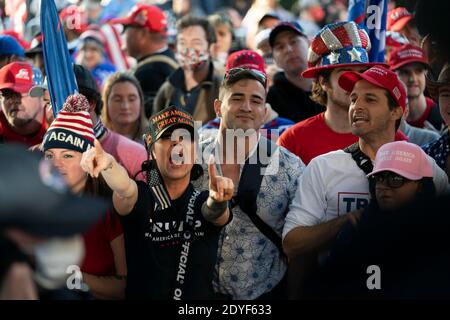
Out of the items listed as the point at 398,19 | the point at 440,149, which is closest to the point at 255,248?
the point at 440,149

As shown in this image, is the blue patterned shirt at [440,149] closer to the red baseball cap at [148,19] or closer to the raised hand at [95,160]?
the raised hand at [95,160]

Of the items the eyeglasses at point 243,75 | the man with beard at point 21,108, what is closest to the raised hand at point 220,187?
the eyeglasses at point 243,75

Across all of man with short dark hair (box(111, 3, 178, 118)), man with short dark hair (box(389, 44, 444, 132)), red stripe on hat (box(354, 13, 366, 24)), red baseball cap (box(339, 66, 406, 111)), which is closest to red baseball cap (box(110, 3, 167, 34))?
man with short dark hair (box(111, 3, 178, 118))

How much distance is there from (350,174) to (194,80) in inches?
125

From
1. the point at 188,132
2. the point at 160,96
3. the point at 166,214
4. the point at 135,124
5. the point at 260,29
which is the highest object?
the point at 260,29

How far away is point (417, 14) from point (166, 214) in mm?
2645

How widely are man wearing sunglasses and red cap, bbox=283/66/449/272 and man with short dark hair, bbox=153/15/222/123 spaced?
244 centimetres

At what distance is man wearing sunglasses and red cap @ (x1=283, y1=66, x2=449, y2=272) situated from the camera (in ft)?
15.3

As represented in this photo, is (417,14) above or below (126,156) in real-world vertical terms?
above

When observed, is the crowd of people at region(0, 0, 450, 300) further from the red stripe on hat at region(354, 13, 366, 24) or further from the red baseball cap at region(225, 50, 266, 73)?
the red stripe on hat at region(354, 13, 366, 24)

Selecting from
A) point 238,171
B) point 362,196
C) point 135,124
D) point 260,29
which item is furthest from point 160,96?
point 362,196

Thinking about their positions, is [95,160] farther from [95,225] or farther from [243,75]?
[243,75]

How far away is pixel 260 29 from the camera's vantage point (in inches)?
382

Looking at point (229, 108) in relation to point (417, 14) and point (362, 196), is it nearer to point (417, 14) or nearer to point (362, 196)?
point (362, 196)
